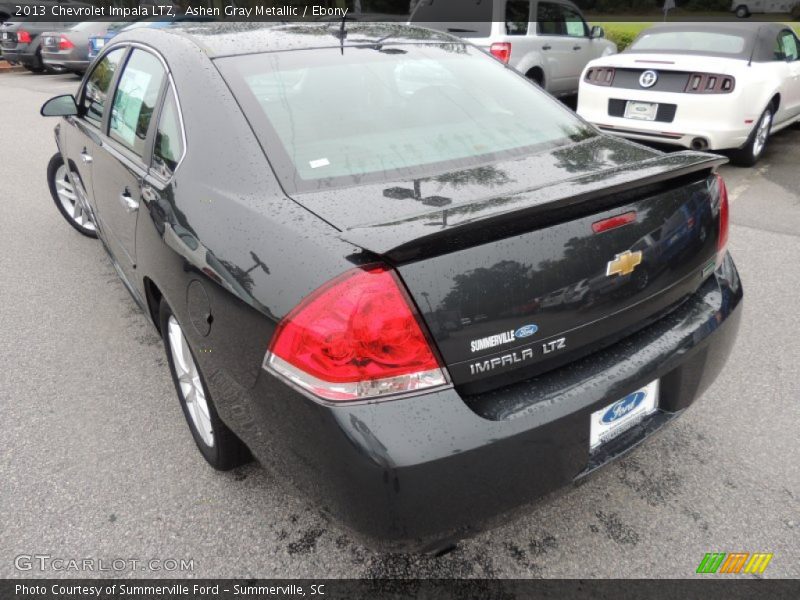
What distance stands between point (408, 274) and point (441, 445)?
1.38 feet

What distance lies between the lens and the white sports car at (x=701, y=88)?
5988mm

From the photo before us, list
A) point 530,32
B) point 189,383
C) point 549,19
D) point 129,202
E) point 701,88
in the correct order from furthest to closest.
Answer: point 549,19, point 530,32, point 701,88, point 129,202, point 189,383

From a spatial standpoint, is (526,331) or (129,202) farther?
(129,202)

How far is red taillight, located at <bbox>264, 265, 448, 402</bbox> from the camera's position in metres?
1.56

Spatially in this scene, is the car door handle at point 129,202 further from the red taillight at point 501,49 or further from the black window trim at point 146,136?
the red taillight at point 501,49

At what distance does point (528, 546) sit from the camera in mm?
2160

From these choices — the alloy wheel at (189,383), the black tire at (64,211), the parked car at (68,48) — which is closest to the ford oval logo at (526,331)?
the alloy wheel at (189,383)

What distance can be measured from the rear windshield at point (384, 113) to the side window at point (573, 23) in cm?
776

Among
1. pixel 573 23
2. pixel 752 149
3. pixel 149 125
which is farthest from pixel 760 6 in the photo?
pixel 149 125

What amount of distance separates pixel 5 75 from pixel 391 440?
61.0ft

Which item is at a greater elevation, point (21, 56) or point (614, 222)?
point (21, 56)

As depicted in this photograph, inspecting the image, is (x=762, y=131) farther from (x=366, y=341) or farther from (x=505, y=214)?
(x=366, y=341)

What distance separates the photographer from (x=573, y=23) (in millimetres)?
9883

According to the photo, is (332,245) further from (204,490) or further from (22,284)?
(22,284)
